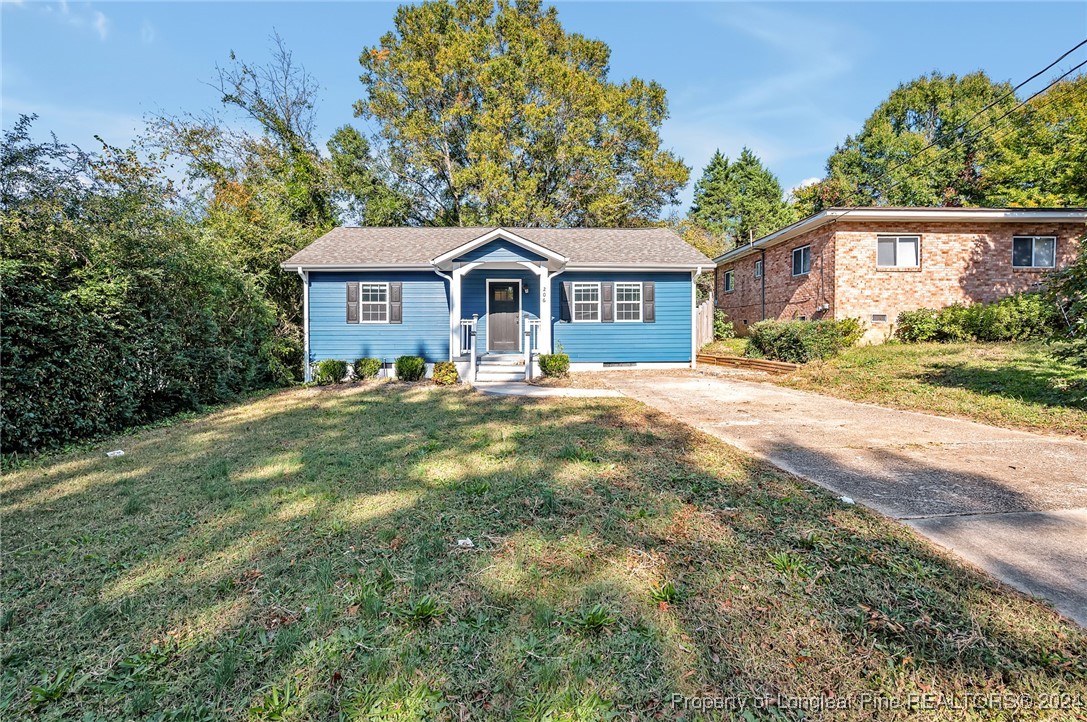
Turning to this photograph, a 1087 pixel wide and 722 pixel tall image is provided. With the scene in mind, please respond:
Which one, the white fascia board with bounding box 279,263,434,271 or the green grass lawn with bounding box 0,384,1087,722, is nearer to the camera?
the green grass lawn with bounding box 0,384,1087,722

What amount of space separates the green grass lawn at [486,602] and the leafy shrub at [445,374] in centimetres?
707

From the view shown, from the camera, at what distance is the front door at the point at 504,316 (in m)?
13.5

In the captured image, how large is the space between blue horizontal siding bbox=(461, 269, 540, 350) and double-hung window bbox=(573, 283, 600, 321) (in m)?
1.09

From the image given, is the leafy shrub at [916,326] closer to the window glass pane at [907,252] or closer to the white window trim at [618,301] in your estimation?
the window glass pane at [907,252]

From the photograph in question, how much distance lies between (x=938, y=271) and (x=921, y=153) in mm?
18565

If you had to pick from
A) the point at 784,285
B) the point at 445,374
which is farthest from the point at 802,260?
the point at 445,374

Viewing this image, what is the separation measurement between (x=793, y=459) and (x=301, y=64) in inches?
1010

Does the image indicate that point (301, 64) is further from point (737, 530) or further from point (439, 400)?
point (737, 530)

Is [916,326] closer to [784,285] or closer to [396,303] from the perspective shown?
[784,285]

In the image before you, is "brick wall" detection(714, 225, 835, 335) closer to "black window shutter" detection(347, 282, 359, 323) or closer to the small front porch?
the small front porch

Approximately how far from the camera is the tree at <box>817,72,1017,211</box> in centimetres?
2905

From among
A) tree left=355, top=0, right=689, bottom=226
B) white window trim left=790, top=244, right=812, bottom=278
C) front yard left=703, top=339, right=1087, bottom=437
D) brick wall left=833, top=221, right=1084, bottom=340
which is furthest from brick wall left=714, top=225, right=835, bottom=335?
tree left=355, top=0, right=689, bottom=226

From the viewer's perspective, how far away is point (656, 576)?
2604 mm

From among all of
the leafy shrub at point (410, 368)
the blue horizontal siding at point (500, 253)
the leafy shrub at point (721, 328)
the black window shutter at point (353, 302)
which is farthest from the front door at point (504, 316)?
the leafy shrub at point (721, 328)
